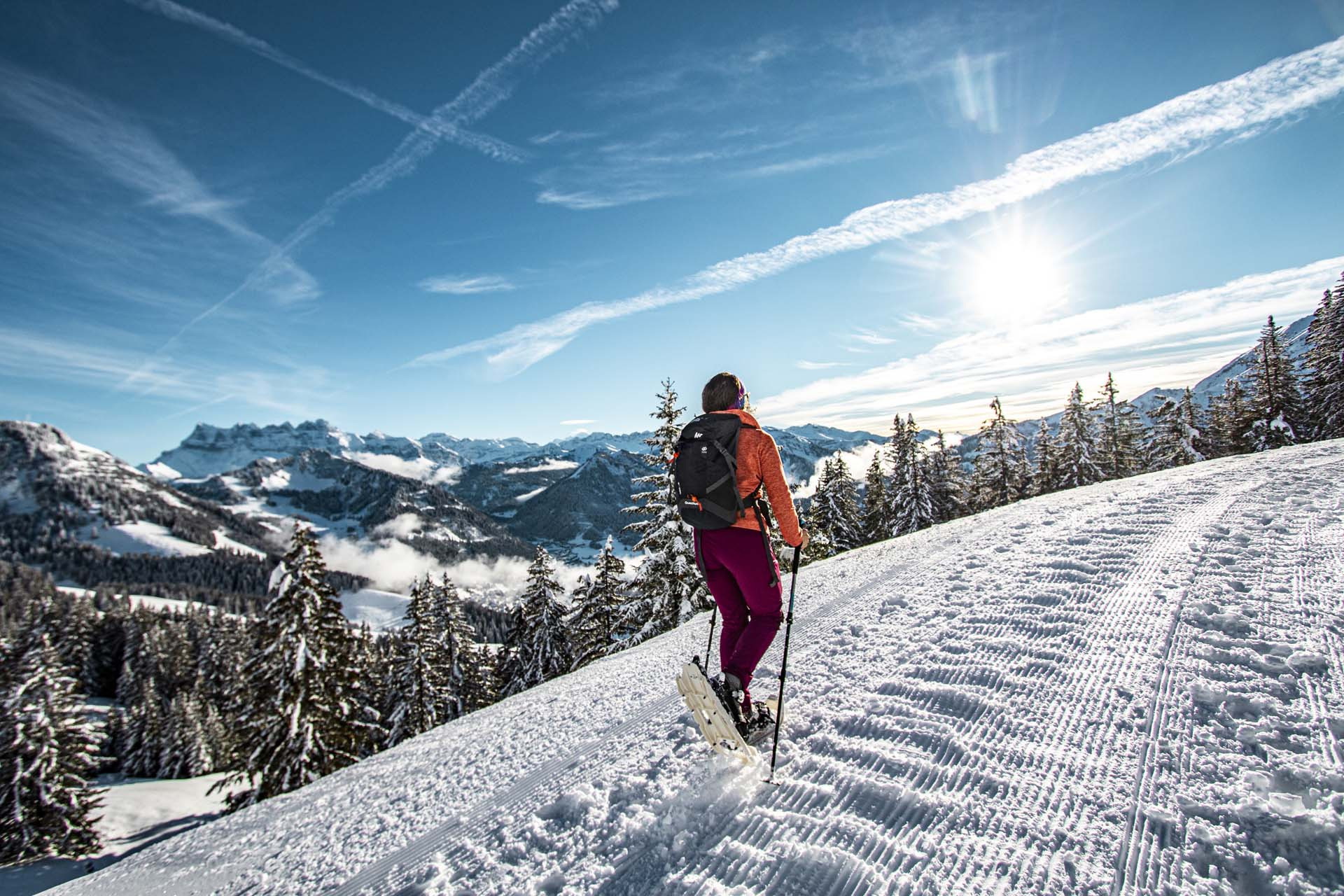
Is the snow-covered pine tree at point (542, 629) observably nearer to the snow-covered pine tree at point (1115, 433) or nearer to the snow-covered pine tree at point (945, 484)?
the snow-covered pine tree at point (945, 484)

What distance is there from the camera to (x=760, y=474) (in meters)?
3.80

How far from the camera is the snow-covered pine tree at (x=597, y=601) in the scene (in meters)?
24.6

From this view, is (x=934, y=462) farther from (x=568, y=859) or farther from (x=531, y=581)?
(x=568, y=859)

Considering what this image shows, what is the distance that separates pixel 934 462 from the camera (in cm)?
3722

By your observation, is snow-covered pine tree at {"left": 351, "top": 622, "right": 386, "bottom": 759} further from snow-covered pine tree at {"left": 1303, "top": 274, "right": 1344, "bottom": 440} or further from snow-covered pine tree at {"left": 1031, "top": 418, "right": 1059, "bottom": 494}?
snow-covered pine tree at {"left": 1303, "top": 274, "right": 1344, "bottom": 440}

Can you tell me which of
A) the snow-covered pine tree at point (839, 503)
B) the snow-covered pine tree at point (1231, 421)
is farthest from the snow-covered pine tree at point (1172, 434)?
the snow-covered pine tree at point (839, 503)

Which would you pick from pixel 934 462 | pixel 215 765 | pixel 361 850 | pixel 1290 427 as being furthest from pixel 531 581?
pixel 215 765

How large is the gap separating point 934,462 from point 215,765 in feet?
234

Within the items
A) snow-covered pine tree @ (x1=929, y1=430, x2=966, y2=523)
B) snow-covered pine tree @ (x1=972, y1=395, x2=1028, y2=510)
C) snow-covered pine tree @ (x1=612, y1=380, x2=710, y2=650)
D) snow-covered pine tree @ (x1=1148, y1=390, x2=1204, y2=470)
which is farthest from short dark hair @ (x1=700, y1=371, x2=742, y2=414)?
snow-covered pine tree @ (x1=1148, y1=390, x2=1204, y2=470)

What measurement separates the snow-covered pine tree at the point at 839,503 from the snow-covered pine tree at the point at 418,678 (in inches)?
902

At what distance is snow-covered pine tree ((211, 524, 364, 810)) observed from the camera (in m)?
17.6

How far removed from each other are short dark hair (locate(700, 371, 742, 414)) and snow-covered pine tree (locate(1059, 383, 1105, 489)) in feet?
124

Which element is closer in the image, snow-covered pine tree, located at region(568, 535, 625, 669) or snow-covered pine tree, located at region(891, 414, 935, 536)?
snow-covered pine tree, located at region(568, 535, 625, 669)

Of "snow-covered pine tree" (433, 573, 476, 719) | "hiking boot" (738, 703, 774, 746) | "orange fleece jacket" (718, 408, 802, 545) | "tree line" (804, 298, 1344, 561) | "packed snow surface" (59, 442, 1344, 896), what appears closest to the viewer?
"packed snow surface" (59, 442, 1344, 896)
